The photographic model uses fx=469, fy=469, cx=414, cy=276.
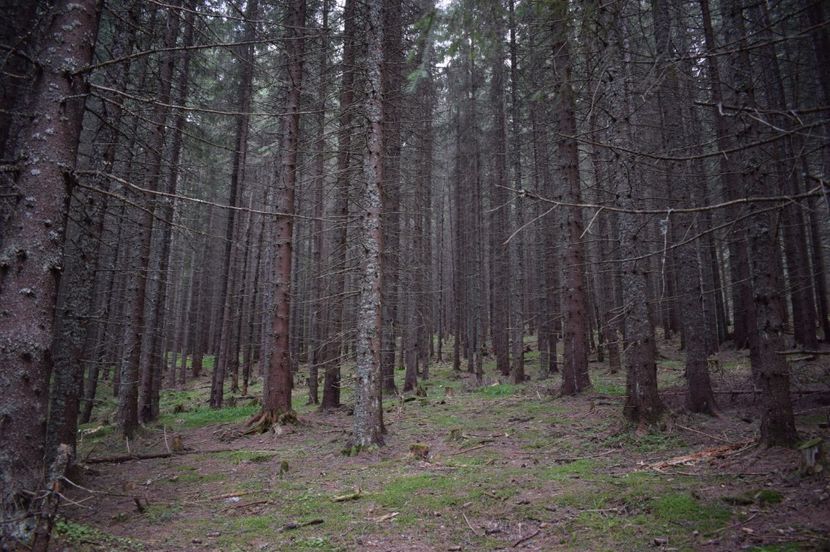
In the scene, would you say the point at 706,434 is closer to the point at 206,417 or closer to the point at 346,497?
the point at 346,497

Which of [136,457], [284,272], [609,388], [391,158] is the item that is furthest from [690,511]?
[391,158]

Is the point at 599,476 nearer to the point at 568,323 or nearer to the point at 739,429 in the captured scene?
the point at 739,429

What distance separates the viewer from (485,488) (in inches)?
251

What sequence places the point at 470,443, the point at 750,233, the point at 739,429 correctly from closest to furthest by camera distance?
the point at 750,233
the point at 739,429
the point at 470,443

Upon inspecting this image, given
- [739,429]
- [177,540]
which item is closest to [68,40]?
[177,540]

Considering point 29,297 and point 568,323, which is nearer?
point 29,297

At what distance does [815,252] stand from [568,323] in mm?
10498

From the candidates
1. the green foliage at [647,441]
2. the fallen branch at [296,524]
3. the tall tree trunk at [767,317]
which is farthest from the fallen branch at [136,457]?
the tall tree trunk at [767,317]

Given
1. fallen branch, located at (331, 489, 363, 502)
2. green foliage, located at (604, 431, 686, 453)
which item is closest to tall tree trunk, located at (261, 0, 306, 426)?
fallen branch, located at (331, 489, 363, 502)

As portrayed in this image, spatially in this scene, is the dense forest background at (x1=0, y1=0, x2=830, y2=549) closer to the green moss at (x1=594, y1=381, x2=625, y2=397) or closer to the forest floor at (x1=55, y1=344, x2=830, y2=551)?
the forest floor at (x1=55, y1=344, x2=830, y2=551)

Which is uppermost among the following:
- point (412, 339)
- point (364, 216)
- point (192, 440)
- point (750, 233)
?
point (364, 216)

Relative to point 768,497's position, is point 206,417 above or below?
below

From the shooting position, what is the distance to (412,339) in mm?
17484

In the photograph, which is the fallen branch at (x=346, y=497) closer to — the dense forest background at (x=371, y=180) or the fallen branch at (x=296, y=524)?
the fallen branch at (x=296, y=524)
